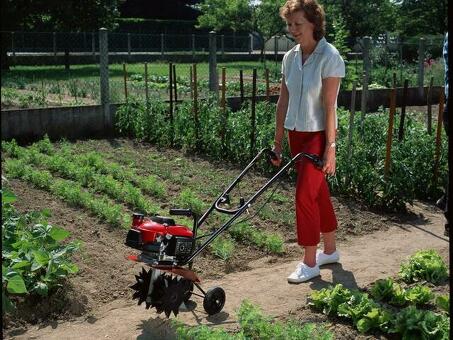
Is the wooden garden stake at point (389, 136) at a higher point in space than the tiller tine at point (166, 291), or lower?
higher

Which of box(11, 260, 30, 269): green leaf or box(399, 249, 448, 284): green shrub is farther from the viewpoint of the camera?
box(399, 249, 448, 284): green shrub

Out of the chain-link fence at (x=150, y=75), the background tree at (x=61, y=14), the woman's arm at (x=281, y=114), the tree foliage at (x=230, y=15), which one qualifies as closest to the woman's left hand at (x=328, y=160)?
the woman's arm at (x=281, y=114)

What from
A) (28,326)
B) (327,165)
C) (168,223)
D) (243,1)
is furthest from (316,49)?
(243,1)

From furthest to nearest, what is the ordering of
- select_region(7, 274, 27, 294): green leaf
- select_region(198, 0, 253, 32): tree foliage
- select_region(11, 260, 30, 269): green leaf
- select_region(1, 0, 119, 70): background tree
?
select_region(198, 0, 253, 32): tree foliage
select_region(1, 0, 119, 70): background tree
select_region(11, 260, 30, 269): green leaf
select_region(7, 274, 27, 294): green leaf

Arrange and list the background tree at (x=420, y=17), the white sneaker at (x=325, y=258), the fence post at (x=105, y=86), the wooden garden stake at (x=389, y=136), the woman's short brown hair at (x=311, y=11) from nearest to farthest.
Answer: the woman's short brown hair at (x=311, y=11)
the white sneaker at (x=325, y=258)
the wooden garden stake at (x=389, y=136)
the fence post at (x=105, y=86)
the background tree at (x=420, y=17)

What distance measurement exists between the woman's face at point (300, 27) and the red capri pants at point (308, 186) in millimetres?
686

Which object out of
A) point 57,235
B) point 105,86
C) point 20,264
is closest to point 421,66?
point 105,86

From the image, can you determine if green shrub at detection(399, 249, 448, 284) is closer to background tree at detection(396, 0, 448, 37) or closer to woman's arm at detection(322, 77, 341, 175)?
woman's arm at detection(322, 77, 341, 175)

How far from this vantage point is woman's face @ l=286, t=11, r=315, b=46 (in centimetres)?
489

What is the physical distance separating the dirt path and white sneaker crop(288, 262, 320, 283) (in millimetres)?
45

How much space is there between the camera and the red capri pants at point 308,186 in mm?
5098

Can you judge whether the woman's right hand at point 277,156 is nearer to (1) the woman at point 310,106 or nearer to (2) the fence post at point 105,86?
(1) the woman at point 310,106

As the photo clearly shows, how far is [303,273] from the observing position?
518cm

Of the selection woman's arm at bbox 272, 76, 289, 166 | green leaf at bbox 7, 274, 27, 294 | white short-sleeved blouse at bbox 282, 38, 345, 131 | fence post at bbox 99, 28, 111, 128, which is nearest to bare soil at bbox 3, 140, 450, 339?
green leaf at bbox 7, 274, 27, 294
